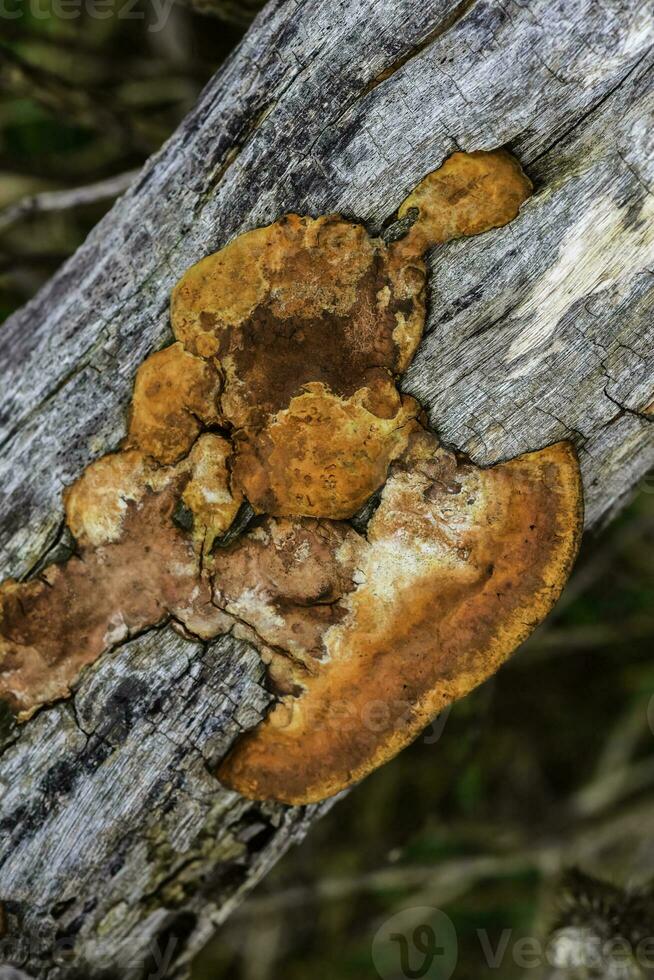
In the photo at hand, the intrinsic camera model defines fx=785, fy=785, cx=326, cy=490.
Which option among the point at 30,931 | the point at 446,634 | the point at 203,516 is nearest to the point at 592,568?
the point at 446,634

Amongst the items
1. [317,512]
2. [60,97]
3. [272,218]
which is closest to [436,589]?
[317,512]

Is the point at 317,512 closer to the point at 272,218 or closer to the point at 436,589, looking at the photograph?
the point at 436,589

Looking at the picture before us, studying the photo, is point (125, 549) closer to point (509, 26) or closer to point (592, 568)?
point (509, 26)

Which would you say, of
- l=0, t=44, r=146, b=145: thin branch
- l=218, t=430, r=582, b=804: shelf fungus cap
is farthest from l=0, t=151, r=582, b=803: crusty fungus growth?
l=0, t=44, r=146, b=145: thin branch

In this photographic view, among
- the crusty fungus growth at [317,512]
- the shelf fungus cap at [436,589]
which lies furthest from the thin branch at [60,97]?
the shelf fungus cap at [436,589]

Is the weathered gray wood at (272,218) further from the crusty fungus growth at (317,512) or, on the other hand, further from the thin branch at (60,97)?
the thin branch at (60,97)

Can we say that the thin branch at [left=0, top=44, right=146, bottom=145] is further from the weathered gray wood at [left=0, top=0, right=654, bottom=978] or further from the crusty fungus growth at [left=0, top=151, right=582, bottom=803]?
the crusty fungus growth at [left=0, top=151, right=582, bottom=803]
